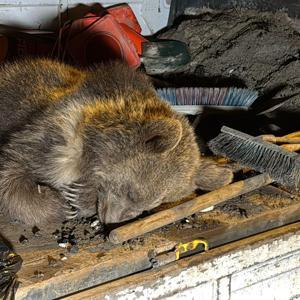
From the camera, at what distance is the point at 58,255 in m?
2.30

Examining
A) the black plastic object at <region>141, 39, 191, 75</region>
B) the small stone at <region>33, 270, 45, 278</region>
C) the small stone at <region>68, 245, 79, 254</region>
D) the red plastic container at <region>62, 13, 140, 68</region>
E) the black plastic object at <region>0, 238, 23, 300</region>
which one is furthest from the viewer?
the black plastic object at <region>141, 39, 191, 75</region>

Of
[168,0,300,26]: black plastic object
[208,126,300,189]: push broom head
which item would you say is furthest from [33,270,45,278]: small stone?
[168,0,300,26]: black plastic object

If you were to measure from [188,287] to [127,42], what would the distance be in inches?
101

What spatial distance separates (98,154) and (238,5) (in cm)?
345

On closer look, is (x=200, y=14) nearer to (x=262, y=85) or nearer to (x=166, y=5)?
(x=166, y=5)

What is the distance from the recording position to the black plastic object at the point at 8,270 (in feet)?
6.65

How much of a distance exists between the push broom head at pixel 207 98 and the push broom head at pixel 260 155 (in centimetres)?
66

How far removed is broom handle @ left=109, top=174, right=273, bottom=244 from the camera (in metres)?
2.36

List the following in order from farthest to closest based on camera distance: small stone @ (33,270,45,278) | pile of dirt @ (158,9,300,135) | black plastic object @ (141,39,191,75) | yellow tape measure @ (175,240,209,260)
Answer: black plastic object @ (141,39,191,75), pile of dirt @ (158,9,300,135), yellow tape measure @ (175,240,209,260), small stone @ (33,270,45,278)

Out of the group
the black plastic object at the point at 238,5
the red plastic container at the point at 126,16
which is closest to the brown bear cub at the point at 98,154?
the red plastic container at the point at 126,16

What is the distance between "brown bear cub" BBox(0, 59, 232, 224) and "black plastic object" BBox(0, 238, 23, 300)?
31cm

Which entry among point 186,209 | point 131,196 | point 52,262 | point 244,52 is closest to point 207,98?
point 244,52

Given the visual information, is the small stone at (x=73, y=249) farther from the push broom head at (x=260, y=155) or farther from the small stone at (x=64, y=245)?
the push broom head at (x=260, y=155)

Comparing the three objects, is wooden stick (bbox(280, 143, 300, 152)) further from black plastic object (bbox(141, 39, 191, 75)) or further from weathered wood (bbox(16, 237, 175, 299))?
black plastic object (bbox(141, 39, 191, 75))
